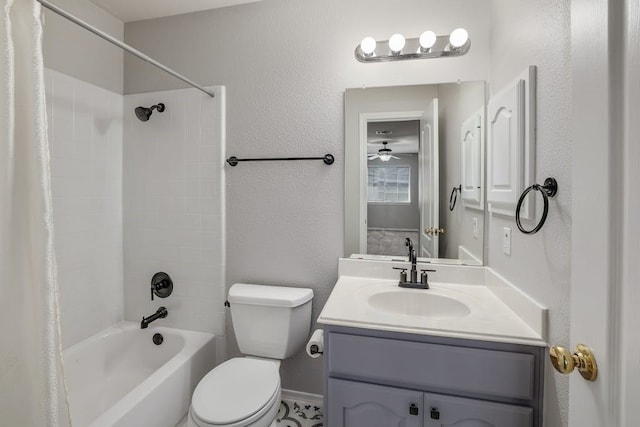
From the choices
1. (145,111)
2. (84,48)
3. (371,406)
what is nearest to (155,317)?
(145,111)

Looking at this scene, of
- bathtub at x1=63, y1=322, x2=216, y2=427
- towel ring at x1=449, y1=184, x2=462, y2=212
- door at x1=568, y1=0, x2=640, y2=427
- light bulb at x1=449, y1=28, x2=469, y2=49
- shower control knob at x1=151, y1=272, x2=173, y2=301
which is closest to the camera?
door at x1=568, y1=0, x2=640, y2=427

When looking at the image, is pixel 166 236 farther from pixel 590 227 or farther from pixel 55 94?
pixel 590 227

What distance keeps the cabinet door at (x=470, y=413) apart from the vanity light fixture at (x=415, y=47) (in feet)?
5.08

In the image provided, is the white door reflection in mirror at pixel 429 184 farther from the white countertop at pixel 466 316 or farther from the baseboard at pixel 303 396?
the baseboard at pixel 303 396

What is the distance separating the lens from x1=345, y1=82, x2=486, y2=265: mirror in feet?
5.06

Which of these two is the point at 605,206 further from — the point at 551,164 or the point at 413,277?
the point at 413,277

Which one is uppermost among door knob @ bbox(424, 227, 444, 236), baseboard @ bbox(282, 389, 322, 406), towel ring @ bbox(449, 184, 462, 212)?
towel ring @ bbox(449, 184, 462, 212)

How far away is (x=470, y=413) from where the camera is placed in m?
1.04

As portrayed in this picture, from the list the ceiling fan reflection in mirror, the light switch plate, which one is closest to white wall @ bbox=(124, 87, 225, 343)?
the ceiling fan reflection in mirror

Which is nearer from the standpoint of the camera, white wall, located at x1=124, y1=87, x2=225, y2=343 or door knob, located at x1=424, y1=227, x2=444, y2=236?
door knob, located at x1=424, y1=227, x2=444, y2=236

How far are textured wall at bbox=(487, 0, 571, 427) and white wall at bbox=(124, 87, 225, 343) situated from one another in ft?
5.10

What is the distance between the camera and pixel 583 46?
0.55 metres

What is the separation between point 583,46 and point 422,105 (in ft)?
3.59

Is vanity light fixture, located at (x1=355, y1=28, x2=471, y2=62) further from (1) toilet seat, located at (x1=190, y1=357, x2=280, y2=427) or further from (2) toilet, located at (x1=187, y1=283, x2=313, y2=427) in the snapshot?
(1) toilet seat, located at (x1=190, y1=357, x2=280, y2=427)
